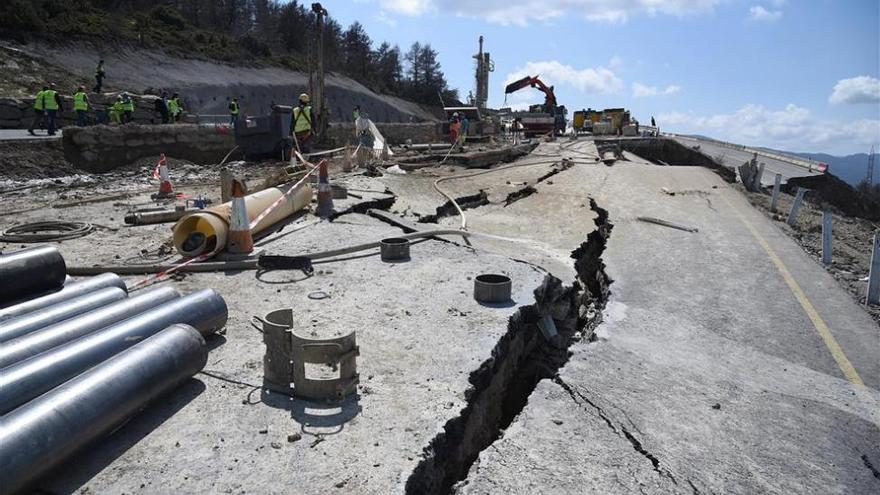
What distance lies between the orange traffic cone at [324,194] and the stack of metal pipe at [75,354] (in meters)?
4.13

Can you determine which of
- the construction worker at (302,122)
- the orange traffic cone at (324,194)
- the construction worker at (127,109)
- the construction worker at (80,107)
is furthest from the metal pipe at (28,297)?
the construction worker at (127,109)

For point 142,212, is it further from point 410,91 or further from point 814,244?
point 410,91

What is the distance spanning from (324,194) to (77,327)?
17.4 feet

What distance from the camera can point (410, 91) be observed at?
75.4 metres

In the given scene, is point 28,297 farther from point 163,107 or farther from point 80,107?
point 163,107

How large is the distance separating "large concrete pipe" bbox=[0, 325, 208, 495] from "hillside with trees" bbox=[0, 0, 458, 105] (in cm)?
1398

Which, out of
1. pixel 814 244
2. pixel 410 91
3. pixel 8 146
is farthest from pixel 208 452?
pixel 410 91

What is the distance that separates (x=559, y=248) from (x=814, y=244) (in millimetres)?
5849

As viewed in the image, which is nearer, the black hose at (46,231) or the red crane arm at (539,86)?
the black hose at (46,231)

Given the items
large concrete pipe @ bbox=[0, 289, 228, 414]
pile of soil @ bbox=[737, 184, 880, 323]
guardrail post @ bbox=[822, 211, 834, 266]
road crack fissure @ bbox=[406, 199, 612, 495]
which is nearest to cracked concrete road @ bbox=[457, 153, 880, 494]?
road crack fissure @ bbox=[406, 199, 612, 495]

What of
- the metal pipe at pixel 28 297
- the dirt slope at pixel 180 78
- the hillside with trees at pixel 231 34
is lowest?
the metal pipe at pixel 28 297

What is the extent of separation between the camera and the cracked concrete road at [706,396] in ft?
10.6

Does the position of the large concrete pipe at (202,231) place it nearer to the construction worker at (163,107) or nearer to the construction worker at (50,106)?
the construction worker at (50,106)

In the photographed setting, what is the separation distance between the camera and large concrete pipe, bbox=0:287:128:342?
362 centimetres
